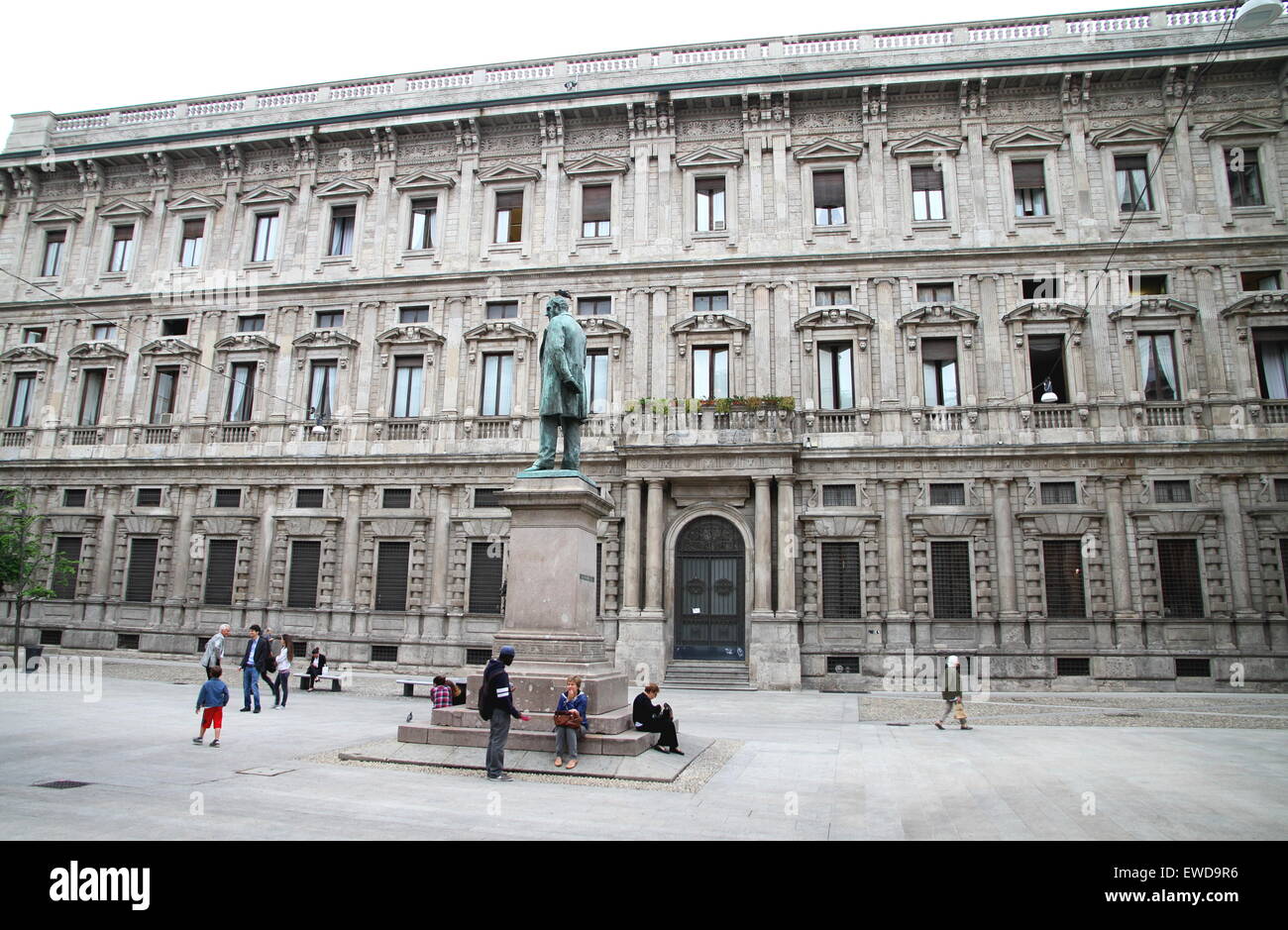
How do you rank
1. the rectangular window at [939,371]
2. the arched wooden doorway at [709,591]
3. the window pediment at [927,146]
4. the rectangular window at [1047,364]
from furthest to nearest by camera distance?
the window pediment at [927,146], the rectangular window at [939,371], the rectangular window at [1047,364], the arched wooden doorway at [709,591]

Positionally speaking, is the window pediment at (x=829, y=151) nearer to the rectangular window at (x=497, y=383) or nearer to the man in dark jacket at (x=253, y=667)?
the rectangular window at (x=497, y=383)

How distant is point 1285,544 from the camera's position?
2333 centimetres

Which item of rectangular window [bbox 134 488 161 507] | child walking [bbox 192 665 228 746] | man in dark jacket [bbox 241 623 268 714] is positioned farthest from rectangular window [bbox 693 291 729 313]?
rectangular window [bbox 134 488 161 507]

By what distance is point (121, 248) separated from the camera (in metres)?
32.6

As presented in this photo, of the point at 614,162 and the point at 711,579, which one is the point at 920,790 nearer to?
the point at 711,579

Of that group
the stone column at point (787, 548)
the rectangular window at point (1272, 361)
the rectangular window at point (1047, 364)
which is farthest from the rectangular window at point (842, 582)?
the rectangular window at point (1272, 361)

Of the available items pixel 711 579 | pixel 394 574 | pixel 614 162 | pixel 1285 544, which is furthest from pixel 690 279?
pixel 1285 544

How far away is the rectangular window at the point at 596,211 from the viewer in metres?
29.0

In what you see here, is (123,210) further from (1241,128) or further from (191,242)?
(1241,128)

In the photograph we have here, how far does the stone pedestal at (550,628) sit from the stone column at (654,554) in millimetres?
12057

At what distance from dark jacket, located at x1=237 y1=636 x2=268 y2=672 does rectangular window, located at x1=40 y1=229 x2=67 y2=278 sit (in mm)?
23527

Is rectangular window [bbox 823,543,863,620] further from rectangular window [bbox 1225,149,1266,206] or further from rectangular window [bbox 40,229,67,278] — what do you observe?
rectangular window [bbox 40,229,67,278]

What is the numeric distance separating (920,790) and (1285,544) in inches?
790

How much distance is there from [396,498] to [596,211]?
12.3m
